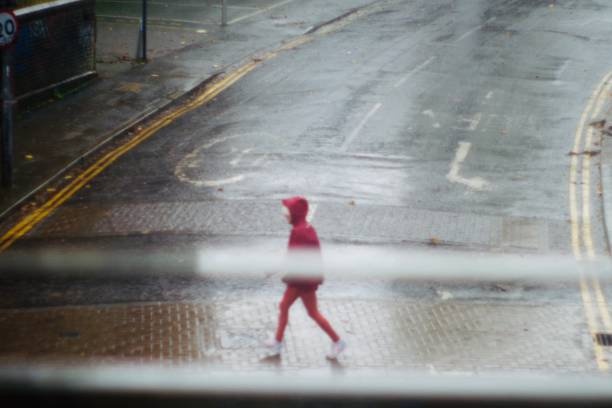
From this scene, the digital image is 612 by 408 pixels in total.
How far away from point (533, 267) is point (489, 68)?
12.9 metres

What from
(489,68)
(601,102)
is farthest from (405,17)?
(601,102)

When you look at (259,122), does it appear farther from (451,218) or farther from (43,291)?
(43,291)

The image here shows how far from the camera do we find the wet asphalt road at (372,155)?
567 inches

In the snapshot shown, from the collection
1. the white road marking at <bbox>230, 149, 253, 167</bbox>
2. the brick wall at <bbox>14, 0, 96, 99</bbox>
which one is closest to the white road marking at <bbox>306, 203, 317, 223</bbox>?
the white road marking at <bbox>230, 149, 253, 167</bbox>

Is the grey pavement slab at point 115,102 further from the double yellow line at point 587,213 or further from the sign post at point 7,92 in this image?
the double yellow line at point 587,213

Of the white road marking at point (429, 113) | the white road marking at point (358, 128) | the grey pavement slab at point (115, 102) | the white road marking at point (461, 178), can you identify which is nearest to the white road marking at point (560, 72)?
the white road marking at point (429, 113)

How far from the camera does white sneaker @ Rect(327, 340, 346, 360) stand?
9961mm

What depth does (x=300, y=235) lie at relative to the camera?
31.7 ft

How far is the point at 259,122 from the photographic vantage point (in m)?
20.2

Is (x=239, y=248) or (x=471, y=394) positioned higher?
(x=471, y=394)

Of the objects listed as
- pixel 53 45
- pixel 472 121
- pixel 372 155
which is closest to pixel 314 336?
pixel 372 155

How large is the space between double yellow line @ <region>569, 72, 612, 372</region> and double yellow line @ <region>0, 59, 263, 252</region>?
7.88 meters

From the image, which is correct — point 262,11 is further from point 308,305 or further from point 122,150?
point 308,305

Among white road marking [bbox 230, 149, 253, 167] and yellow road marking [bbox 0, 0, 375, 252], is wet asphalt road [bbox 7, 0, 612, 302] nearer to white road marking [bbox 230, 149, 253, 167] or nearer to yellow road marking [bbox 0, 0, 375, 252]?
white road marking [bbox 230, 149, 253, 167]
